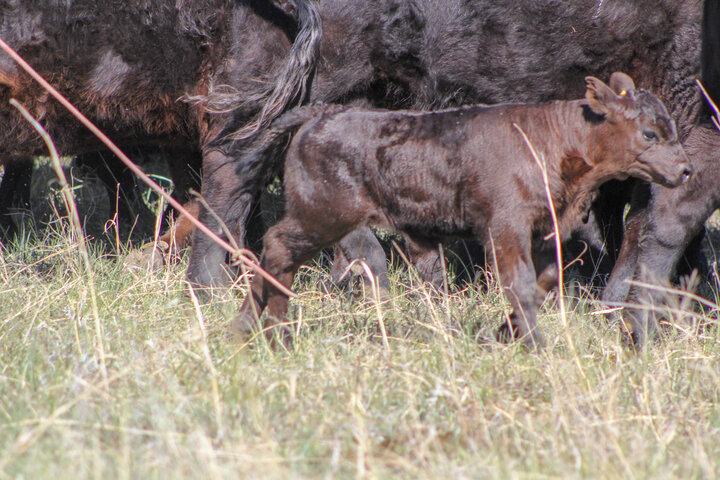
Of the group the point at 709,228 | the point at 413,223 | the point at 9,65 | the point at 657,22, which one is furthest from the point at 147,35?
the point at 709,228

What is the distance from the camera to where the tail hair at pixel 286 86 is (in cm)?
394

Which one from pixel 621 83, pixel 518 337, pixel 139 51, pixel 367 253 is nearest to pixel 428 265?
pixel 367 253

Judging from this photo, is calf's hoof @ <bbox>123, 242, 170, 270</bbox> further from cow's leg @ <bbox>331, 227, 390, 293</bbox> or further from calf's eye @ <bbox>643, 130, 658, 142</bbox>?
calf's eye @ <bbox>643, 130, 658, 142</bbox>

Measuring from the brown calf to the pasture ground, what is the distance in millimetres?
313

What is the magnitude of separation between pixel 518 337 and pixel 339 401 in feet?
3.06

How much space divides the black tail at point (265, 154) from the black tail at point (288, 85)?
0.28 ft

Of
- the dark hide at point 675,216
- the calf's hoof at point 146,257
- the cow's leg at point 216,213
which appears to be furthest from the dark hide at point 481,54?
the calf's hoof at point 146,257

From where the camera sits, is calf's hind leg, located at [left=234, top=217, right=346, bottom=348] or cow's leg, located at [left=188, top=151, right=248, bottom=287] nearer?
calf's hind leg, located at [left=234, top=217, right=346, bottom=348]

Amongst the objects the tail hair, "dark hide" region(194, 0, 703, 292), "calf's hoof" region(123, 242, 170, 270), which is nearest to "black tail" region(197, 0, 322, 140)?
the tail hair

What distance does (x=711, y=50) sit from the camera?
409 centimetres

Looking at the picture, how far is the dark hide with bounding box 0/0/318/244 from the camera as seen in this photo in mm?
4117

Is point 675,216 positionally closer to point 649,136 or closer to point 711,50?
point 711,50

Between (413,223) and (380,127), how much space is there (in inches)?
16.0

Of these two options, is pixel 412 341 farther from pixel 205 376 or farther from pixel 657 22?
pixel 657 22
